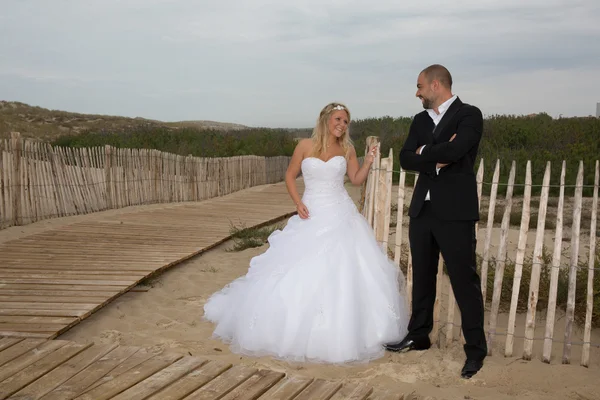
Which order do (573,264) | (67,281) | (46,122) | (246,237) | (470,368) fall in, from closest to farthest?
(470,368), (573,264), (67,281), (246,237), (46,122)

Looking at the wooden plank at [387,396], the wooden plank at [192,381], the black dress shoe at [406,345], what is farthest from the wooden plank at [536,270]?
the wooden plank at [192,381]

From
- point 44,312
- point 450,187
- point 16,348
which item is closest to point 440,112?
point 450,187

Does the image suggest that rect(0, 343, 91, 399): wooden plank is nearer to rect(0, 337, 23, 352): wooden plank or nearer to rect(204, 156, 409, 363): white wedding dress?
rect(0, 337, 23, 352): wooden plank

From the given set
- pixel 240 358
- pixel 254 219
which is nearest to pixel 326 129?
pixel 240 358

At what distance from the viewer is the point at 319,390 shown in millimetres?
3355

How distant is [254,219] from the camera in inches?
429

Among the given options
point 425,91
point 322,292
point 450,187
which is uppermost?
point 425,91

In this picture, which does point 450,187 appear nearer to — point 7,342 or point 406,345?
point 406,345

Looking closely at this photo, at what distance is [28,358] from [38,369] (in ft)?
0.78

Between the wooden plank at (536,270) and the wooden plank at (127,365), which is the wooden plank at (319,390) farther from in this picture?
the wooden plank at (536,270)

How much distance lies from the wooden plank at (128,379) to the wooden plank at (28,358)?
62 cm

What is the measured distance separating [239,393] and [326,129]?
2.35m

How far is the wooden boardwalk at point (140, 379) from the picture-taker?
3.28 m

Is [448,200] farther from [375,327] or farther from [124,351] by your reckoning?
[124,351]
